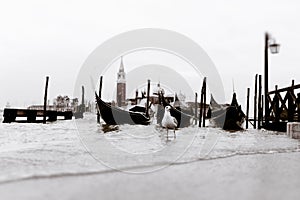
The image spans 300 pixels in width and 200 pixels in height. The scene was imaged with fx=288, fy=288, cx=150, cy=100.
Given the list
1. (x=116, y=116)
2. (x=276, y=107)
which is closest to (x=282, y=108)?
(x=276, y=107)

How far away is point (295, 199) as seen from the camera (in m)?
2.25

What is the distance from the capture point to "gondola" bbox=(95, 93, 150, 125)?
748 inches

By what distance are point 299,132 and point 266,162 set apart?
5009mm

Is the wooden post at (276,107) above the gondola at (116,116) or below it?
above

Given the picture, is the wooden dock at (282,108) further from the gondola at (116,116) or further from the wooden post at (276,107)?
the gondola at (116,116)

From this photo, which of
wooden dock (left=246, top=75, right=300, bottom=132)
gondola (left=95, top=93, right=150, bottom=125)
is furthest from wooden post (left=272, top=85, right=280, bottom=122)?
gondola (left=95, top=93, right=150, bottom=125)

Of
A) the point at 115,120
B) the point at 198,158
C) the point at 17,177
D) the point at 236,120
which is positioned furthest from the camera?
the point at 115,120

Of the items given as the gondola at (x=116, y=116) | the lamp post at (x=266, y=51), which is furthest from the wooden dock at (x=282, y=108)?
the gondola at (x=116, y=116)

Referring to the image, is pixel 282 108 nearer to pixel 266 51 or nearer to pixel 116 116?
pixel 266 51

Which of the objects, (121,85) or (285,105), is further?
(121,85)

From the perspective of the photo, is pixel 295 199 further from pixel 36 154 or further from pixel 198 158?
pixel 36 154

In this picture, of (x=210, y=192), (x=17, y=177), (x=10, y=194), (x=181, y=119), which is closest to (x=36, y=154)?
(x=17, y=177)

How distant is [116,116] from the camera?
62.8 feet

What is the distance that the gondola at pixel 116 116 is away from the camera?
748 inches
